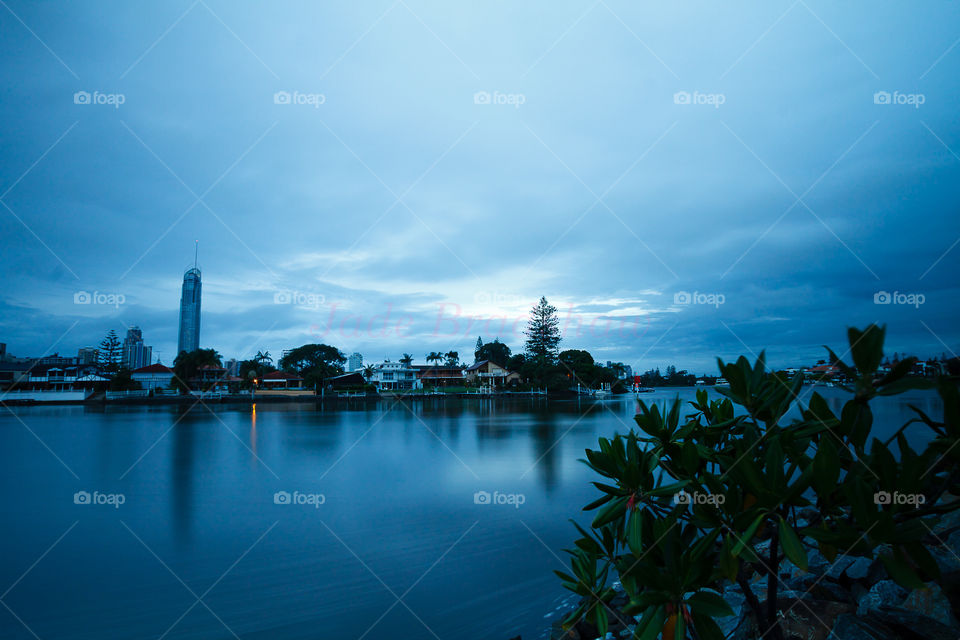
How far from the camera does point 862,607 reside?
2.33 meters

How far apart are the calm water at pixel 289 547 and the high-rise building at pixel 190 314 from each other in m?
33.7

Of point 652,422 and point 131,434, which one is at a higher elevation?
point 652,422

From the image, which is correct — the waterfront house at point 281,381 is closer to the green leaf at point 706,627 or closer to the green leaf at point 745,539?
the green leaf at point 706,627

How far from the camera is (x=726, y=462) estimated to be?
4.17ft

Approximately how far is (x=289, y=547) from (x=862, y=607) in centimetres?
594

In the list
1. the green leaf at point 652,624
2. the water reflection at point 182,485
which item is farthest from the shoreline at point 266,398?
the green leaf at point 652,624

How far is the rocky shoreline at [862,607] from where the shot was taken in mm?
1797

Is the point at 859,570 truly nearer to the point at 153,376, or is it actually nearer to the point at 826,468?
the point at 826,468

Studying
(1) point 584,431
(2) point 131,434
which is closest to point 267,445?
(2) point 131,434

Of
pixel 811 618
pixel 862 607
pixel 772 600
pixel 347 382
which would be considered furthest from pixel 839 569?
pixel 347 382

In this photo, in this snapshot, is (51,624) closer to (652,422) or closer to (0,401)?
(652,422)

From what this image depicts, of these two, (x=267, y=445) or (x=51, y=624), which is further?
(x=267, y=445)

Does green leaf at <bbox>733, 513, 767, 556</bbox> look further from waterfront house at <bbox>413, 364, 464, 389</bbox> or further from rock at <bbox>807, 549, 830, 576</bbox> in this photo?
waterfront house at <bbox>413, 364, 464, 389</bbox>

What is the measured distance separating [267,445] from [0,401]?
48.3 meters
